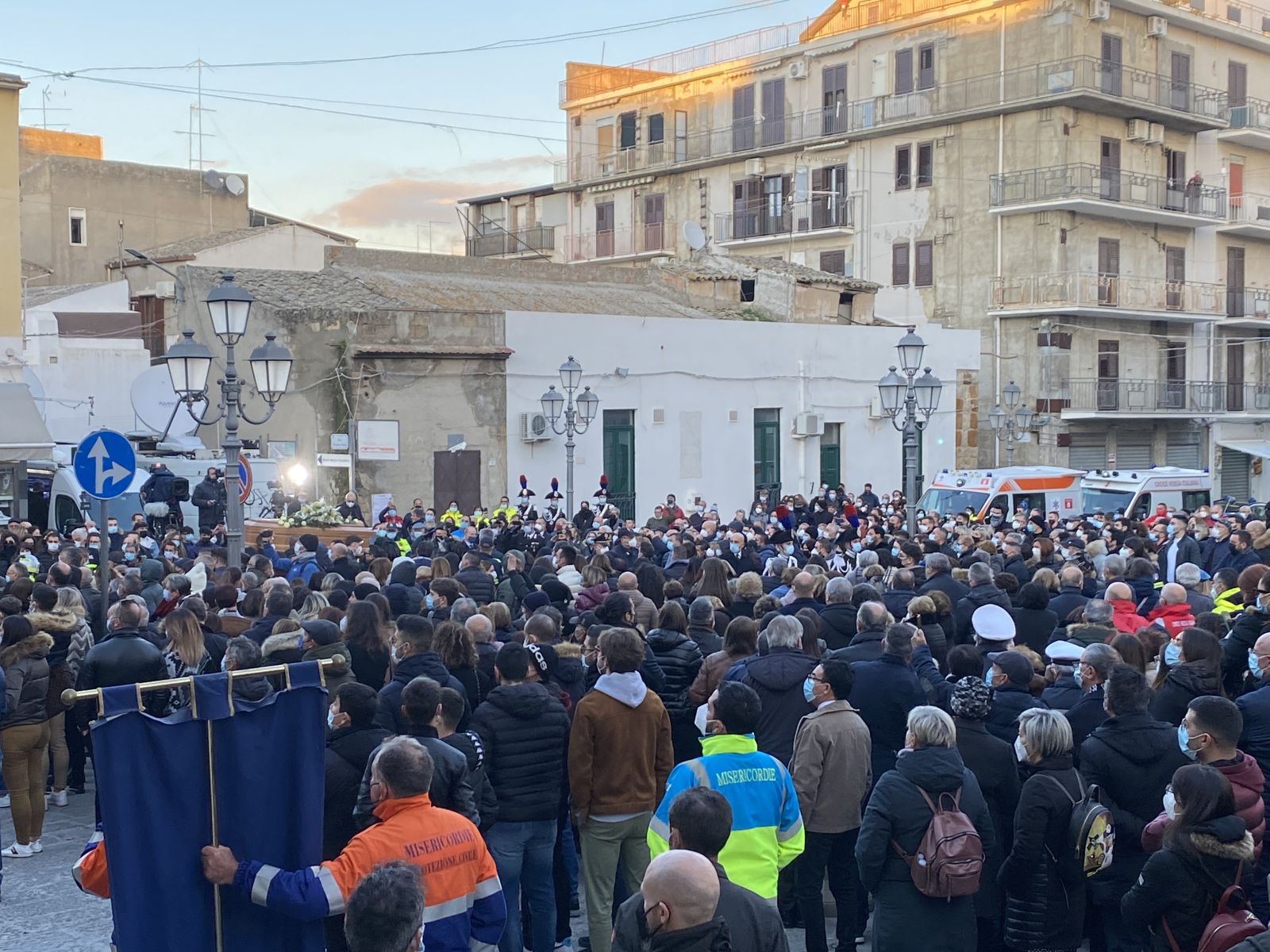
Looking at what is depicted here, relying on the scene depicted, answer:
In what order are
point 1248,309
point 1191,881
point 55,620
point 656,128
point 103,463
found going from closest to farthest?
point 1191,881 < point 55,620 < point 103,463 < point 1248,309 < point 656,128

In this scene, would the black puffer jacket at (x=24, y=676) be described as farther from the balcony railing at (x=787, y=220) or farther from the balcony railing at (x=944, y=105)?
the balcony railing at (x=787, y=220)

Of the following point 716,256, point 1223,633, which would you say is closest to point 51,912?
point 1223,633

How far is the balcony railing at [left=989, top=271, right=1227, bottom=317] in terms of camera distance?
3656cm

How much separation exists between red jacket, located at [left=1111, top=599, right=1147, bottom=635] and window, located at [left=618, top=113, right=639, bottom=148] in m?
37.3

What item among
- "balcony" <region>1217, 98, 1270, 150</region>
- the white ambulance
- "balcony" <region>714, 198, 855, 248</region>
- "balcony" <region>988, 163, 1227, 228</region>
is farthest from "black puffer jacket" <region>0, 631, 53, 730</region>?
"balcony" <region>1217, 98, 1270, 150</region>

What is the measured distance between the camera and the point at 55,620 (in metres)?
8.57

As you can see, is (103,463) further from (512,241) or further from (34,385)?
(512,241)

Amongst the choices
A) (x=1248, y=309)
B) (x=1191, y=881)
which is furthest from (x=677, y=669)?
(x=1248, y=309)

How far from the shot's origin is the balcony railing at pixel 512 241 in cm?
4672

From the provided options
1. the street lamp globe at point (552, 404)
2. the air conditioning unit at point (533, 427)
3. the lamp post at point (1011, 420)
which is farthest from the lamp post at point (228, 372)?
the lamp post at point (1011, 420)

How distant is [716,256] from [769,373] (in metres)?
6.21

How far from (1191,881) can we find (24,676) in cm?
662

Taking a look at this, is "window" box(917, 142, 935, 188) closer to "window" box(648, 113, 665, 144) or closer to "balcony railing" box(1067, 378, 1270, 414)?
"balcony railing" box(1067, 378, 1270, 414)

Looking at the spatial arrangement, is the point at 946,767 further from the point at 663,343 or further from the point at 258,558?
the point at 663,343
